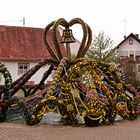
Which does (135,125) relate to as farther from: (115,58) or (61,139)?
(115,58)

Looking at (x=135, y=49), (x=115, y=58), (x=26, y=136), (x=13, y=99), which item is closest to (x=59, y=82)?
(x=13, y=99)

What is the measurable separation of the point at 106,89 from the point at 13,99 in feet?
12.0

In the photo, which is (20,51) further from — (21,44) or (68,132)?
(68,132)

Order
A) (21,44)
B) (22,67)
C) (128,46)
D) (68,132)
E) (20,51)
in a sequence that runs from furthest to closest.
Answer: (128,46), (21,44), (22,67), (20,51), (68,132)

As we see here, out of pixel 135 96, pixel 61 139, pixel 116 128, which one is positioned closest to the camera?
pixel 61 139

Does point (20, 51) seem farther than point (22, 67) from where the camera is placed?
No

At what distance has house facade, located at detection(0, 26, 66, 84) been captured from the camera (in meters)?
42.4

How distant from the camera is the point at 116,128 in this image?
533 inches

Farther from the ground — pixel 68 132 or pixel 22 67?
pixel 22 67

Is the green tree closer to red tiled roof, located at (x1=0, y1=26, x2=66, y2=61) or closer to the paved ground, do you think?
red tiled roof, located at (x1=0, y1=26, x2=66, y2=61)

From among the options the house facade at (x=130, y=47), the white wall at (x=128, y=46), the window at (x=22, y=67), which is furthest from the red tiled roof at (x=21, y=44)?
the white wall at (x=128, y=46)

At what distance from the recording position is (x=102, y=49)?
2061 inches

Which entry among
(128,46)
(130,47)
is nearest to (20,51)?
(128,46)

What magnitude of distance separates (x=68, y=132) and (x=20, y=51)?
31339mm
